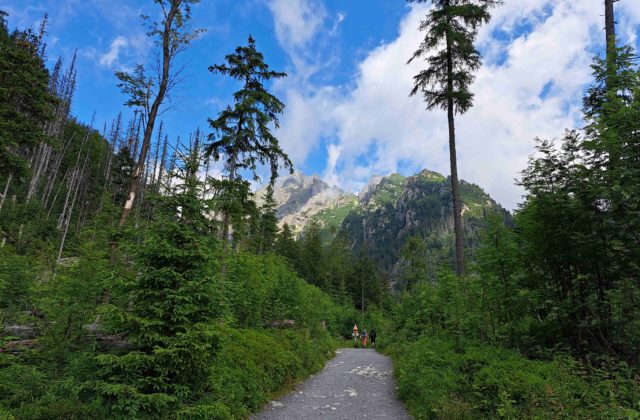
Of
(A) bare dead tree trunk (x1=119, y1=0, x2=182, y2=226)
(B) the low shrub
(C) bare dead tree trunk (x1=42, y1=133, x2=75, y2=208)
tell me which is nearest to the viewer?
(B) the low shrub

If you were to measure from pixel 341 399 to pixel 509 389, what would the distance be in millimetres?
5221

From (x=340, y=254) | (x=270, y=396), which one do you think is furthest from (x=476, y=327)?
(x=340, y=254)

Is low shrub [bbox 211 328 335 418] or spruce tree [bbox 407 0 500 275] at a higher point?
spruce tree [bbox 407 0 500 275]

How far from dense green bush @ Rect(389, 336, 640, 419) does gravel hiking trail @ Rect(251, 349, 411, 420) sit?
33.1 inches

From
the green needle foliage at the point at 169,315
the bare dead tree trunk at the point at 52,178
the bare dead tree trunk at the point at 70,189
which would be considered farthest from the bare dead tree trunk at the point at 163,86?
the bare dead tree trunk at the point at 52,178

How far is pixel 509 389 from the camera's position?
244 inches

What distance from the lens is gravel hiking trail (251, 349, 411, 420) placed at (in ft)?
27.0

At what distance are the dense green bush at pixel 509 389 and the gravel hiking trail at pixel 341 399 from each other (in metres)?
0.84

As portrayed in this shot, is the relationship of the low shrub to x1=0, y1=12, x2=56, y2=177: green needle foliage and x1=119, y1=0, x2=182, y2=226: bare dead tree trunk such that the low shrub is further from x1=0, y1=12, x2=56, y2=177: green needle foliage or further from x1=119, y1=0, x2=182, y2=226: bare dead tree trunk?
x1=0, y1=12, x2=56, y2=177: green needle foliage

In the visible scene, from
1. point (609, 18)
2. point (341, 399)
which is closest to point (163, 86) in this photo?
point (341, 399)

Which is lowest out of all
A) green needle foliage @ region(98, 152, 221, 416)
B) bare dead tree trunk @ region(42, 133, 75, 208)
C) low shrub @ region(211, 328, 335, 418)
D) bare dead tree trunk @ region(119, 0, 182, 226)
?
low shrub @ region(211, 328, 335, 418)

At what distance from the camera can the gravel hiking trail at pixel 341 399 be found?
824 centimetres

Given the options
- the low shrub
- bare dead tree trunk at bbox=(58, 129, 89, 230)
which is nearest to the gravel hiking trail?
the low shrub

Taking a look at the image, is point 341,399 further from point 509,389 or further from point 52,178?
point 52,178
